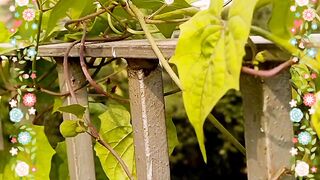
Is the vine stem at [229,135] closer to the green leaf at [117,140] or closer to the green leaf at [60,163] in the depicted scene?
the green leaf at [117,140]

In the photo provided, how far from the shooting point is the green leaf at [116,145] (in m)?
1.22

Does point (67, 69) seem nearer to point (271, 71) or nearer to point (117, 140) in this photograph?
point (117, 140)

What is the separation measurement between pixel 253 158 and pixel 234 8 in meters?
0.21

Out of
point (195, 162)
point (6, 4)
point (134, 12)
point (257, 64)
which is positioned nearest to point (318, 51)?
point (257, 64)

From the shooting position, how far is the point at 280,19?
78 centimetres

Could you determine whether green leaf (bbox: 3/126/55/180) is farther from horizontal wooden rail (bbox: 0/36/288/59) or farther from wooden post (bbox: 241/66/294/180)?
wooden post (bbox: 241/66/294/180)

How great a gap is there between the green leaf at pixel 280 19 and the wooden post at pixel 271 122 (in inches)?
3.4

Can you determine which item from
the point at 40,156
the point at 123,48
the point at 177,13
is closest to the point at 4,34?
the point at 40,156

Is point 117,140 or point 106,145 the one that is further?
point 117,140

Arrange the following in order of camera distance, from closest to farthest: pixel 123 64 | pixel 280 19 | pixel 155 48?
1. pixel 280 19
2. pixel 155 48
3. pixel 123 64

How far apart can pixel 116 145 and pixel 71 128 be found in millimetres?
148

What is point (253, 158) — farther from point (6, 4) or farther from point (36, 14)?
point (6, 4)
